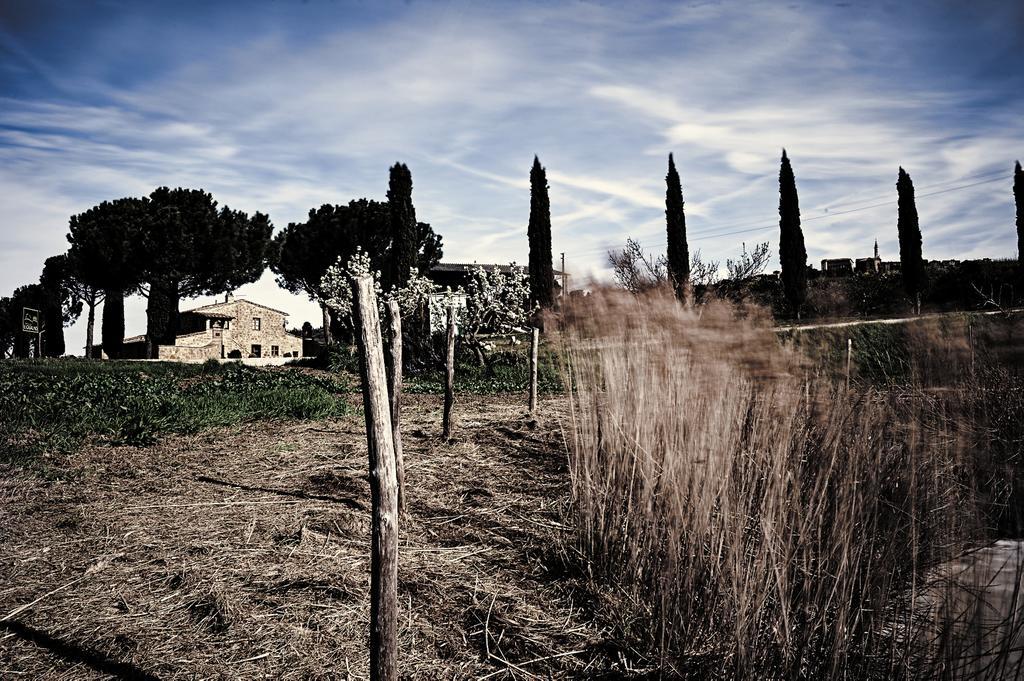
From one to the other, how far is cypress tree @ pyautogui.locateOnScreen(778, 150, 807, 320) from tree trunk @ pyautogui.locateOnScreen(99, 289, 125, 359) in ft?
88.4

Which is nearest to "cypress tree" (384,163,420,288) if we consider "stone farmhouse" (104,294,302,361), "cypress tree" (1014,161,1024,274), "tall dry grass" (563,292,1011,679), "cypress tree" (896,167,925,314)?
"tall dry grass" (563,292,1011,679)

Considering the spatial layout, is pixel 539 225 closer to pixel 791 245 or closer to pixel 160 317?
pixel 791 245

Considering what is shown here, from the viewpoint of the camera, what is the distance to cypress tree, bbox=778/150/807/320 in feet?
63.9

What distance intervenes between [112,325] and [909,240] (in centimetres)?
3142

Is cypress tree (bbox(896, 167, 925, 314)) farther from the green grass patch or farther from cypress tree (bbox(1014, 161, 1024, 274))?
the green grass patch

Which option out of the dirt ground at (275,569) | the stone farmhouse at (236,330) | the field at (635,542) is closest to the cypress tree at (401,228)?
the dirt ground at (275,569)

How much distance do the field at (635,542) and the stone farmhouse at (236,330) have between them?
28930 mm

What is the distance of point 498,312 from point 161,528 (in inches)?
338

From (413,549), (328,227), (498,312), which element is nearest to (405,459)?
(413,549)

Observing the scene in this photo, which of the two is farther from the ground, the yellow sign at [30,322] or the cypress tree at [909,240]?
the cypress tree at [909,240]

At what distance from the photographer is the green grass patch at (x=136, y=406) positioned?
5.71 meters

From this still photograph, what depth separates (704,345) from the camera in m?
2.70

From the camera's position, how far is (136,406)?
20.9ft

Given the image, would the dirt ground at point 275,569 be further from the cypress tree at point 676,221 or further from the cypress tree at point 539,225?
the cypress tree at point 676,221
